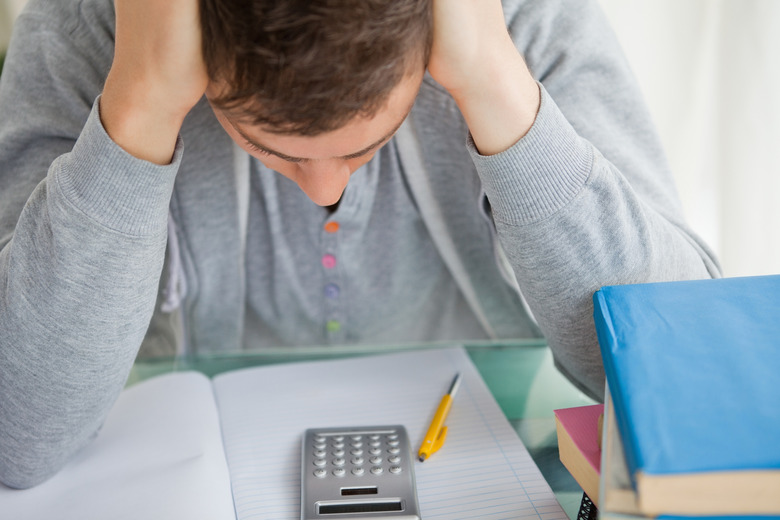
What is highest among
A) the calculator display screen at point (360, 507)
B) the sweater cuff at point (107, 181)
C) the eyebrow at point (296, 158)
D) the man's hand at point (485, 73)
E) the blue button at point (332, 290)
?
the man's hand at point (485, 73)

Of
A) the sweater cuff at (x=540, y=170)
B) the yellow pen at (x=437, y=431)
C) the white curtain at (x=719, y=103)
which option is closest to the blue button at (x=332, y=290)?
the yellow pen at (x=437, y=431)

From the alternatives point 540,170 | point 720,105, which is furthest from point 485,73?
point 720,105

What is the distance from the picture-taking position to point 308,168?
1.65 ft

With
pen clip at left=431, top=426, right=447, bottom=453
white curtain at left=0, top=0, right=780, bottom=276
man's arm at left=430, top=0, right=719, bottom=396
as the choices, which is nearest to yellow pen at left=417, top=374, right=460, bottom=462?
pen clip at left=431, top=426, right=447, bottom=453

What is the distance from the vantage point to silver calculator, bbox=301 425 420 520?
0.47 metres

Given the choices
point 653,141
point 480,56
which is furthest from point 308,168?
point 653,141

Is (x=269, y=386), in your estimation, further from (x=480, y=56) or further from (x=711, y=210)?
(x=711, y=210)

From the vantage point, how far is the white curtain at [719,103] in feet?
3.66

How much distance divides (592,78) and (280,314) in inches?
19.1

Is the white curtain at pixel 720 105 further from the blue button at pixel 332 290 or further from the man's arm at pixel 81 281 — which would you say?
the man's arm at pixel 81 281

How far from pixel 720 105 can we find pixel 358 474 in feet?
3.37

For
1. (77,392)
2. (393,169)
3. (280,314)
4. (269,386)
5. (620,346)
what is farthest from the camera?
(280,314)

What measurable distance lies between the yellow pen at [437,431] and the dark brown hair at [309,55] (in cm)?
27

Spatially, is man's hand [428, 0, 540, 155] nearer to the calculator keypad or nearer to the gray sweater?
the gray sweater
